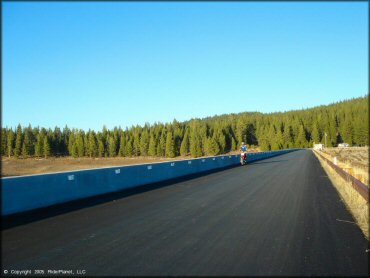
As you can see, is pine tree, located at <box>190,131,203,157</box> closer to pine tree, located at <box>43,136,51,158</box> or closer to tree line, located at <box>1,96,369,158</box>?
tree line, located at <box>1,96,369,158</box>

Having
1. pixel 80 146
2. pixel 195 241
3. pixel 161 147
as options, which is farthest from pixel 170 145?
pixel 195 241

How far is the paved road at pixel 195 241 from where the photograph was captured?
15.1 ft

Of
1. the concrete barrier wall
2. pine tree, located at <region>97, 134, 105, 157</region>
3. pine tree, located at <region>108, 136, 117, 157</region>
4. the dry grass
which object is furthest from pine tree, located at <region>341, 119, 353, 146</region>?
pine tree, located at <region>97, 134, 105, 157</region>

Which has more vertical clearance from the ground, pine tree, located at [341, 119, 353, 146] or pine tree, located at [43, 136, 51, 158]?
pine tree, located at [43, 136, 51, 158]

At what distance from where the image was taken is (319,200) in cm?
1073

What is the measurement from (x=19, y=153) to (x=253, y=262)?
139835mm

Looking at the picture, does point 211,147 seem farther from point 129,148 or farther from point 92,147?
point 92,147

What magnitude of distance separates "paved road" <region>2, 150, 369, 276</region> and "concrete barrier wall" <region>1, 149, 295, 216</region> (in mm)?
1249

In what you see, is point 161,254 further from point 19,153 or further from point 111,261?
point 19,153

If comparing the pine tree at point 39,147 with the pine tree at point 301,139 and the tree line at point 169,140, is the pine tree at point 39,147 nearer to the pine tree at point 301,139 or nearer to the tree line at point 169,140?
the tree line at point 169,140

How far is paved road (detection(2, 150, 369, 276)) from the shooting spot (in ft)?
15.1

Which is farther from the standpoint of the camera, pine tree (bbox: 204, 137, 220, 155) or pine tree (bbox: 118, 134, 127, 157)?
pine tree (bbox: 118, 134, 127, 157)

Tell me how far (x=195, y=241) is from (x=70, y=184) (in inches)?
257

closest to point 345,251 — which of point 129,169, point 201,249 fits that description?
point 201,249
